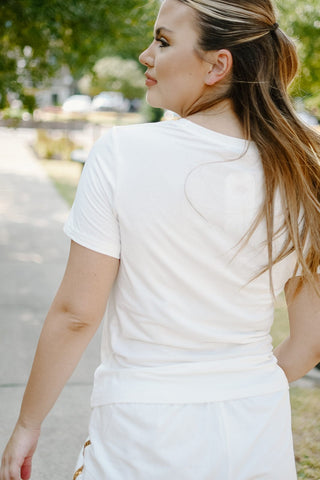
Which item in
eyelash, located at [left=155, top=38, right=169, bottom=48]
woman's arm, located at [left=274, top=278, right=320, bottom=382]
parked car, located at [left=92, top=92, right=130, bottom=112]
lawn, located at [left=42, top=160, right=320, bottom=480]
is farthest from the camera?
parked car, located at [left=92, top=92, right=130, bottom=112]

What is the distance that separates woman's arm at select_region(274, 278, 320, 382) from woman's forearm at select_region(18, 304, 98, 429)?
49 cm

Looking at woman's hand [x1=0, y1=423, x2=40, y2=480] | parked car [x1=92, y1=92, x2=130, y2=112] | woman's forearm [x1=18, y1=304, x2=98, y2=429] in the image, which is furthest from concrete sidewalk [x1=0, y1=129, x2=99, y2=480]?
parked car [x1=92, y1=92, x2=130, y2=112]

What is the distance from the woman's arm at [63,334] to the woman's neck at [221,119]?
32cm

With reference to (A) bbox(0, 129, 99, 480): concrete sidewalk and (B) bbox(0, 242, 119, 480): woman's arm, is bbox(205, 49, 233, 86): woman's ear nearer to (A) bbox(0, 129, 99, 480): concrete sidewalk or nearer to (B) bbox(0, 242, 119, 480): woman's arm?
(B) bbox(0, 242, 119, 480): woman's arm

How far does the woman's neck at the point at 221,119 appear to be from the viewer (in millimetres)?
1253

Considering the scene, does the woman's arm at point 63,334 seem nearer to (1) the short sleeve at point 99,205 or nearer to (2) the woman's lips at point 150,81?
(1) the short sleeve at point 99,205

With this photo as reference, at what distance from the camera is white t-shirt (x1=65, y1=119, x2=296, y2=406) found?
117 cm

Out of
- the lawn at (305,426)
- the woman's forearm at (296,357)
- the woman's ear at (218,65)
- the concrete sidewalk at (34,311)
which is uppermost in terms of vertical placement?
the woman's ear at (218,65)

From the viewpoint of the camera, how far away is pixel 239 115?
1.30m

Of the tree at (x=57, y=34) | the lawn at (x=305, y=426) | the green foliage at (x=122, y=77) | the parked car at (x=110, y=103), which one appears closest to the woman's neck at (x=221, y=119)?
the lawn at (x=305, y=426)

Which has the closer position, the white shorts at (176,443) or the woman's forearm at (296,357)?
the white shorts at (176,443)

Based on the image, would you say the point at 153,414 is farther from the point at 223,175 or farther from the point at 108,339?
the point at 223,175

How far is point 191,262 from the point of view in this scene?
A: 1215 mm

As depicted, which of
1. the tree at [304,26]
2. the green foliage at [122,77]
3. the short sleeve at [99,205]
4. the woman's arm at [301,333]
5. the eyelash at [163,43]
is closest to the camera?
the short sleeve at [99,205]
